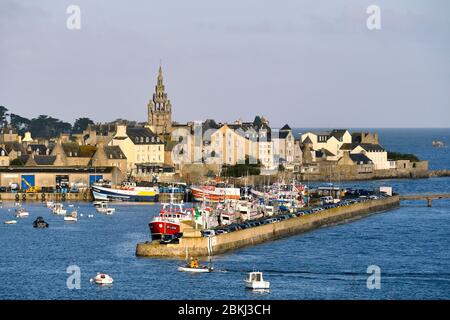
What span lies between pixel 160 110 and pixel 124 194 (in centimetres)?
4531

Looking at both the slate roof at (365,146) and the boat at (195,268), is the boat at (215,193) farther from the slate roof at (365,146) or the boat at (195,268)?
the slate roof at (365,146)

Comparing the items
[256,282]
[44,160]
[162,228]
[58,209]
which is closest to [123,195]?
[58,209]

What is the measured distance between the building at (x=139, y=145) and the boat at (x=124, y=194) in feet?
57.4

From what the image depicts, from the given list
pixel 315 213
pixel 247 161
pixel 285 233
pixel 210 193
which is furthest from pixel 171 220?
pixel 247 161

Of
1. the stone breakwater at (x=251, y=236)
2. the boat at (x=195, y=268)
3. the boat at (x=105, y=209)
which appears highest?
the boat at (x=105, y=209)

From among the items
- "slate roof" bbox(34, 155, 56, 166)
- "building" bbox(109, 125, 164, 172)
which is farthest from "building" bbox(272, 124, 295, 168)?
"slate roof" bbox(34, 155, 56, 166)

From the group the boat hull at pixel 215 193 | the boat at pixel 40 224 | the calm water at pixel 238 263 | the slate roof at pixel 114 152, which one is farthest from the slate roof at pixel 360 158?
the boat at pixel 40 224

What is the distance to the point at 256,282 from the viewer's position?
5641cm

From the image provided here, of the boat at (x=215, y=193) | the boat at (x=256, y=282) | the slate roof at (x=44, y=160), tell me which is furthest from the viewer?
the slate roof at (x=44, y=160)

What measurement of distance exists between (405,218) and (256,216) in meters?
14.2

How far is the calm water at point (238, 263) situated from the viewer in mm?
56375

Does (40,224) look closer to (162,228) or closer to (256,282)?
(162,228)
